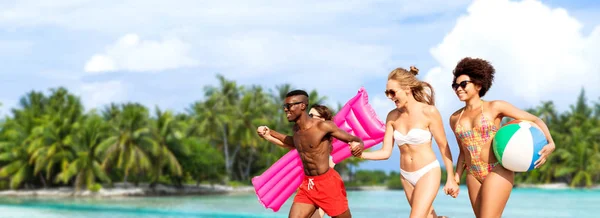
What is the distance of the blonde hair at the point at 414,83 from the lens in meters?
5.61

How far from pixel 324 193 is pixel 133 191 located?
38.3m

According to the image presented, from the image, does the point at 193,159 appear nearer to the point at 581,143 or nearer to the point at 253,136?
the point at 253,136

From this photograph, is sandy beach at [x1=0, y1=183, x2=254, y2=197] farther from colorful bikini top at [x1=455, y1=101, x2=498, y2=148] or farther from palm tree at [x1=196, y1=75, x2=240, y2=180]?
colorful bikini top at [x1=455, y1=101, x2=498, y2=148]

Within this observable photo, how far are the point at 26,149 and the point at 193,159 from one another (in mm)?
9472

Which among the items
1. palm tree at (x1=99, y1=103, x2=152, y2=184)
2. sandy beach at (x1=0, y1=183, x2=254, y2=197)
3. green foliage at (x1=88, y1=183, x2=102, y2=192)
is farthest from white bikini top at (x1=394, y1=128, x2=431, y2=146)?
sandy beach at (x1=0, y1=183, x2=254, y2=197)

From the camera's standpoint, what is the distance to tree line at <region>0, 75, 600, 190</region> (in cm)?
3938

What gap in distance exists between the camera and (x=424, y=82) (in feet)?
18.8

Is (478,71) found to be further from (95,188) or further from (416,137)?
(95,188)

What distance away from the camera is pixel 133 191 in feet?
140

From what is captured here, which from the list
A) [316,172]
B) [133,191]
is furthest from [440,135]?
[133,191]

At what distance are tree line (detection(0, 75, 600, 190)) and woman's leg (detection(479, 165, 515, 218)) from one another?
34377 millimetres

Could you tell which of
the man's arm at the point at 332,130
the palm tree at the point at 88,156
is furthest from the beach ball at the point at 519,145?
the palm tree at the point at 88,156

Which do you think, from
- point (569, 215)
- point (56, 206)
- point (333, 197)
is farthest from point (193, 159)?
point (333, 197)

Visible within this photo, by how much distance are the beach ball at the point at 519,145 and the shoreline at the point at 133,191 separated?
37491 millimetres
